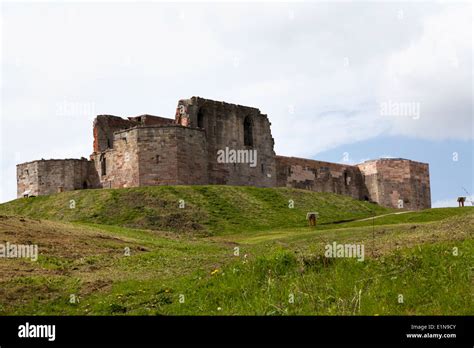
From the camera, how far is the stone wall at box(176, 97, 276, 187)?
5925cm

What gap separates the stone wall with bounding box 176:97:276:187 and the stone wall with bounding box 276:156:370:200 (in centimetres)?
445

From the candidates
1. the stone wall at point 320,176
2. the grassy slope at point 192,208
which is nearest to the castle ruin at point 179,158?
the stone wall at point 320,176

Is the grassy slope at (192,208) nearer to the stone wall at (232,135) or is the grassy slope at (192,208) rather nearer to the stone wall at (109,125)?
the stone wall at (232,135)

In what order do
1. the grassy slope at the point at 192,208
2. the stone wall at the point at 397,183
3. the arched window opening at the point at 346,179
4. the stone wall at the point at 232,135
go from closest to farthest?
the grassy slope at the point at 192,208 → the stone wall at the point at 232,135 → the stone wall at the point at 397,183 → the arched window opening at the point at 346,179

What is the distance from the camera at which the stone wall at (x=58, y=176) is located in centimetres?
5866

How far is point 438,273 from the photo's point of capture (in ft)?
50.8

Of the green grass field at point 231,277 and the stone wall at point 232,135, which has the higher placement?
the stone wall at point 232,135

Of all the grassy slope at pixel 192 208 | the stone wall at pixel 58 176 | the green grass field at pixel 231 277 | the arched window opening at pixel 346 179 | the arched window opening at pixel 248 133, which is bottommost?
the green grass field at pixel 231 277

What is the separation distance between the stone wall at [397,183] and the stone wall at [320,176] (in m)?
1.40

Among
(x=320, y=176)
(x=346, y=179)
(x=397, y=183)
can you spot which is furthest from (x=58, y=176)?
(x=397, y=183)

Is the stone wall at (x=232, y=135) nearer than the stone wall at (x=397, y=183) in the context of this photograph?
Yes

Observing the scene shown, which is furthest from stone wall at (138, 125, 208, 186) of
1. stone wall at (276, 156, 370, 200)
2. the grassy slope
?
stone wall at (276, 156, 370, 200)

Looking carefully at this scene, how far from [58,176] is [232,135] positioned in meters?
14.1

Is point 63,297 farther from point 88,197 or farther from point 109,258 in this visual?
point 88,197
